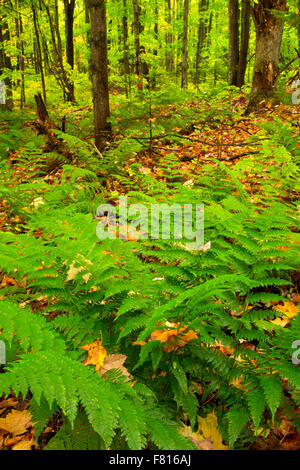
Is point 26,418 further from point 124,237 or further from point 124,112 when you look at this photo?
point 124,112

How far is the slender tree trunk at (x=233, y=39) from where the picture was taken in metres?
9.99

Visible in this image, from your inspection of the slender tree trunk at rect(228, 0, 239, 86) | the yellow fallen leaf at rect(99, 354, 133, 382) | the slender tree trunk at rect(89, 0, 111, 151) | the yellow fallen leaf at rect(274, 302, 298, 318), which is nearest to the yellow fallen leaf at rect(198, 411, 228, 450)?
the yellow fallen leaf at rect(99, 354, 133, 382)

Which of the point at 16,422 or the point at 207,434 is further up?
the point at 207,434

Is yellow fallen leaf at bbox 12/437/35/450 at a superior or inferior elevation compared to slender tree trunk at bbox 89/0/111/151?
inferior

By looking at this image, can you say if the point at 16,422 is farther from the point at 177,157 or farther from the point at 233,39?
the point at 233,39

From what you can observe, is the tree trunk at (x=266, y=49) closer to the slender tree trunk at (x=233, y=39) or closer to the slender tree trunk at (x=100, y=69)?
the slender tree trunk at (x=100, y=69)

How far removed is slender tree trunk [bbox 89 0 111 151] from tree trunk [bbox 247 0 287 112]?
3.60 m

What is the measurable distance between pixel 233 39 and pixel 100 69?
7821mm

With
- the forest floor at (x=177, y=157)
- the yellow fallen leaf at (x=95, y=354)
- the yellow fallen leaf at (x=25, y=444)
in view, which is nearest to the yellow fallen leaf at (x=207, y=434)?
the forest floor at (x=177, y=157)

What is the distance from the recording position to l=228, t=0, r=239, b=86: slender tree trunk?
9992mm

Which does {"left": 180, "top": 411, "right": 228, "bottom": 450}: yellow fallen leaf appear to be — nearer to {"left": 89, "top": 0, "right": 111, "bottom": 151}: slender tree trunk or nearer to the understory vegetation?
the understory vegetation

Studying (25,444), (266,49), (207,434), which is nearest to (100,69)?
(266,49)

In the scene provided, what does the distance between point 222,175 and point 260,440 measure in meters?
2.40

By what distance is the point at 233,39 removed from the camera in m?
10.5
